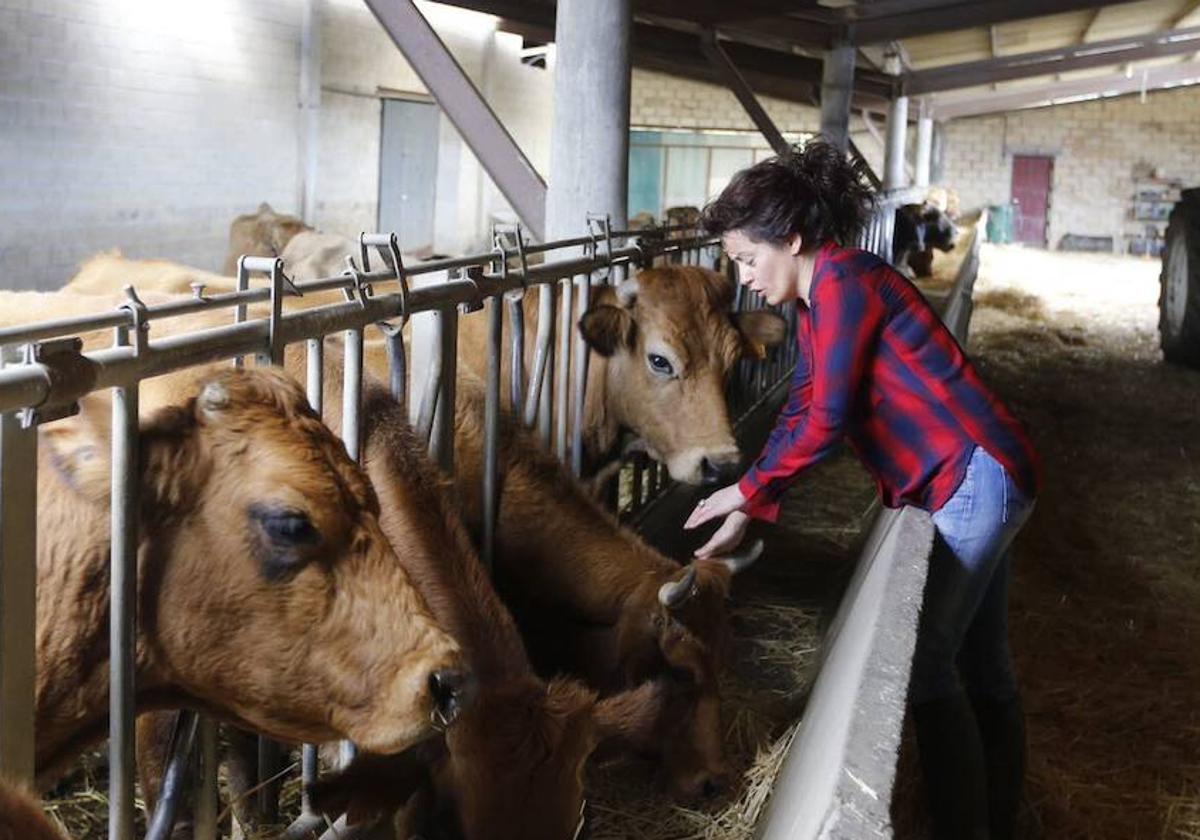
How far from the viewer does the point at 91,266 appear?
668cm

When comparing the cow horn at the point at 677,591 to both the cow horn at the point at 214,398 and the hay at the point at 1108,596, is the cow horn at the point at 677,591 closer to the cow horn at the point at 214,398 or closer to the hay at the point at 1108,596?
the hay at the point at 1108,596

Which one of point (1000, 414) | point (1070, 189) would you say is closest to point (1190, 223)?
point (1000, 414)

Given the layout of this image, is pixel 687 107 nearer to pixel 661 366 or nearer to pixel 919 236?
pixel 919 236

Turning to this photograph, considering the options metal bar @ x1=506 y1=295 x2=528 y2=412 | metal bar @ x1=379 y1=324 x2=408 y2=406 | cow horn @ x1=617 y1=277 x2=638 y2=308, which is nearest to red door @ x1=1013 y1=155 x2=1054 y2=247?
cow horn @ x1=617 y1=277 x2=638 y2=308

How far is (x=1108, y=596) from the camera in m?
6.73

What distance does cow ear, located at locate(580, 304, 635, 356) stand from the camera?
520cm

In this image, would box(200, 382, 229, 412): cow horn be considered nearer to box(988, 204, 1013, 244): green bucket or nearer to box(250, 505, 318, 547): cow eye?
box(250, 505, 318, 547): cow eye

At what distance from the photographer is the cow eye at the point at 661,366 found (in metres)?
5.50

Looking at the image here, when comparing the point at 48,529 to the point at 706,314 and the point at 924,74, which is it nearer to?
the point at 706,314

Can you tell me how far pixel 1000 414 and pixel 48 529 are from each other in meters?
2.36

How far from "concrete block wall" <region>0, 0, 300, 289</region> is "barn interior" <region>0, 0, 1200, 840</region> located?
0.03 meters

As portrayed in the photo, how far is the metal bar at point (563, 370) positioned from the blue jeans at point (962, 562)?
62.6 inches

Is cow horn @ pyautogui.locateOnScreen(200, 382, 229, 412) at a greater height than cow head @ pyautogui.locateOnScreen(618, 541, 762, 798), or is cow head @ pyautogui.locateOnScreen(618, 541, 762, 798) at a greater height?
cow horn @ pyautogui.locateOnScreen(200, 382, 229, 412)

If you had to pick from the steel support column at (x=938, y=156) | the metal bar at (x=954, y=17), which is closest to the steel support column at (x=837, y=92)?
the metal bar at (x=954, y=17)
